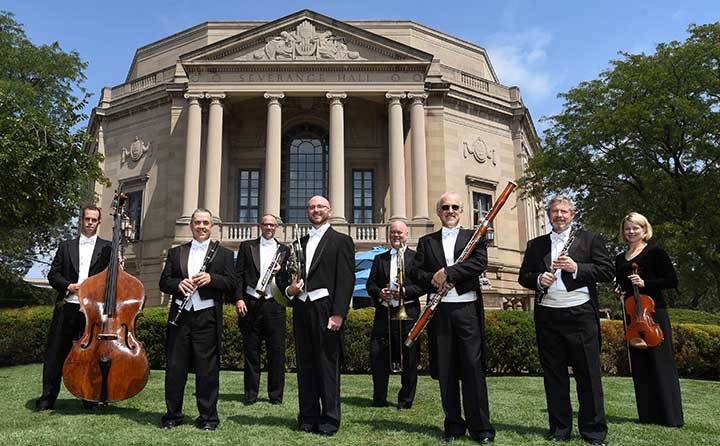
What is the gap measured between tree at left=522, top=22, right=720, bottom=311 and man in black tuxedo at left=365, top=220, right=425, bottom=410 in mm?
15294

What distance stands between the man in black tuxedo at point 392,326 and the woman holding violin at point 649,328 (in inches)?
99.5

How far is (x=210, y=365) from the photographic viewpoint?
19.6 ft

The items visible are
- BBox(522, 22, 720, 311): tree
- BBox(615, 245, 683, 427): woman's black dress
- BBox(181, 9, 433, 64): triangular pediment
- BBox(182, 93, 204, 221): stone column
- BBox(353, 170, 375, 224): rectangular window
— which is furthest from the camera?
BBox(353, 170, 375, 224): rectangular window

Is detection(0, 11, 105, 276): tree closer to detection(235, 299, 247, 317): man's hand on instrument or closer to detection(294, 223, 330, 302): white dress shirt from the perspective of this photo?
detection(235, 299, 247, 317): man's hand on instrument

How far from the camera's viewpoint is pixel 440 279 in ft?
17.7

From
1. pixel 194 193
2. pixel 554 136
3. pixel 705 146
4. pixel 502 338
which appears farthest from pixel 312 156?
pixel 502 338

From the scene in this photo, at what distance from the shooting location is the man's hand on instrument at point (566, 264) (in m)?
5.33

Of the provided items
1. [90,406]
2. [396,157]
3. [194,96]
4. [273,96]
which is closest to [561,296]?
[90,406]

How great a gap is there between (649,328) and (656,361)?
1.37 ft

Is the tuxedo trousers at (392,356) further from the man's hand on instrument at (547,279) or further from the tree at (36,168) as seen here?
the tree at (36,168)

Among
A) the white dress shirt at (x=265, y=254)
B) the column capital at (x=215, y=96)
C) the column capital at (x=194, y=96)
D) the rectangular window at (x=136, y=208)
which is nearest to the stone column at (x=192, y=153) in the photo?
the column capital at (x=194, y=96)

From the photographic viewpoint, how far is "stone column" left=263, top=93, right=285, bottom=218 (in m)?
26.9

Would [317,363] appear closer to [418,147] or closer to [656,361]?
[656,361]

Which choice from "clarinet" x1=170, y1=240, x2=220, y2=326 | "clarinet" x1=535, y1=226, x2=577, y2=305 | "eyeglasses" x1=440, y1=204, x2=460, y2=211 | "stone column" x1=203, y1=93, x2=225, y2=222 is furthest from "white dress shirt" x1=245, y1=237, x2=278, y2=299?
"stone column" x1=203, y1=93, x2=225, y2=222
